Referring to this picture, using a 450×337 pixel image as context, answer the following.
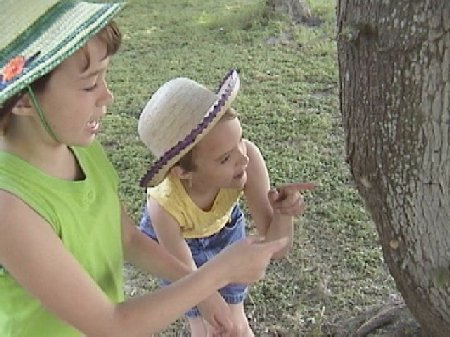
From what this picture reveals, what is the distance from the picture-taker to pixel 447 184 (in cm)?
211

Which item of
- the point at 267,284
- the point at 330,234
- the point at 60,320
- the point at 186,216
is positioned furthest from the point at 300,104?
the point at 60,320

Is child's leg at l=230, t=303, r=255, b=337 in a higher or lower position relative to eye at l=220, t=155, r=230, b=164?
lower

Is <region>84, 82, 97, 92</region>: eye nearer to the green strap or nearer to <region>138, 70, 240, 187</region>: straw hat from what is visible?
the green strap

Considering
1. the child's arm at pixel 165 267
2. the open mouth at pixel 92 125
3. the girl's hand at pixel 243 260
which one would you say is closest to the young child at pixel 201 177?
the child's arm at pixel 165 267

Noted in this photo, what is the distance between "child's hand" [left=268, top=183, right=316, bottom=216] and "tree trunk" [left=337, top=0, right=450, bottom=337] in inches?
6.8

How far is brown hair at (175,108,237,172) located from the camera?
235 centimetres

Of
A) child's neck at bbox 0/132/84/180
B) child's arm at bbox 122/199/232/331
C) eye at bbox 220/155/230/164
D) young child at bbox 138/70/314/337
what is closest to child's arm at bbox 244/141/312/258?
young child at bbox 138/70/314/337

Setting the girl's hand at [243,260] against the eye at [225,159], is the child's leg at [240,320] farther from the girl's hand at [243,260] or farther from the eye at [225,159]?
the girl's hand at [243,260]

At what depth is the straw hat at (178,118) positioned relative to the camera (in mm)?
2252

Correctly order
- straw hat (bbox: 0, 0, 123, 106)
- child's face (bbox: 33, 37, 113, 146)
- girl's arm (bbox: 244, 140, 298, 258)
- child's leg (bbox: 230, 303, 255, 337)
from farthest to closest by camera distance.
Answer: child's leg (bbox: 230, 303, 255, 337) < girl's arm (bbox: 244, 140, 298, 258) < child's face (bbox: 33, 37, 113, 146) < straw hat (bbox: 0, 0, 123, 106)

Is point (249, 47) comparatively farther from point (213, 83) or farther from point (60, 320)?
point (60, 320)

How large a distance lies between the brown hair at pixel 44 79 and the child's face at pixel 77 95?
0.01 metres

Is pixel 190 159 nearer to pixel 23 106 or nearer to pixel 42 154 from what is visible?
pixel 42 154

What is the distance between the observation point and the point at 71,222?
191 centimetres
